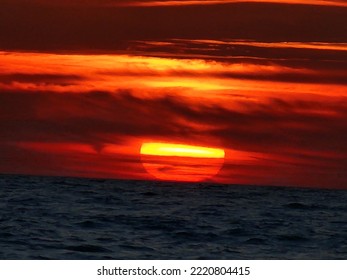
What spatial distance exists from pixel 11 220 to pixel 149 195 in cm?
2766

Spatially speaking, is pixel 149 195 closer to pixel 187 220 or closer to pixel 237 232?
pixel 187 220

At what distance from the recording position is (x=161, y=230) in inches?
1640

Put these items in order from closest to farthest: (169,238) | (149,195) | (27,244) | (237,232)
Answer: (27,244) < (169,238) < (237,232) < (149,195)

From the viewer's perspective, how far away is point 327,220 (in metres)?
51.2

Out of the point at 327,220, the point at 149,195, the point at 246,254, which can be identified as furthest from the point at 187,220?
the point at 149,195

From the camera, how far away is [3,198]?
187 ft

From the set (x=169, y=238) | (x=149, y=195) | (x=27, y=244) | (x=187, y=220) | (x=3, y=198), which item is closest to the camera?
(x=27, y=244)

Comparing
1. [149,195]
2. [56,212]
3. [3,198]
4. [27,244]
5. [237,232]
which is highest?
[149,195]

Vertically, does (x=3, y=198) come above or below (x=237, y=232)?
above

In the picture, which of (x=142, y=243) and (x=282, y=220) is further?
(x=282, y=220)

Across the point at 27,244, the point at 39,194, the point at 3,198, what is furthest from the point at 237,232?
the point at 39,194

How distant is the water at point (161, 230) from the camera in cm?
3475

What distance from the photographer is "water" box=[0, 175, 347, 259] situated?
3475cm

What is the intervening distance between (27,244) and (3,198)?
73.8 ft
